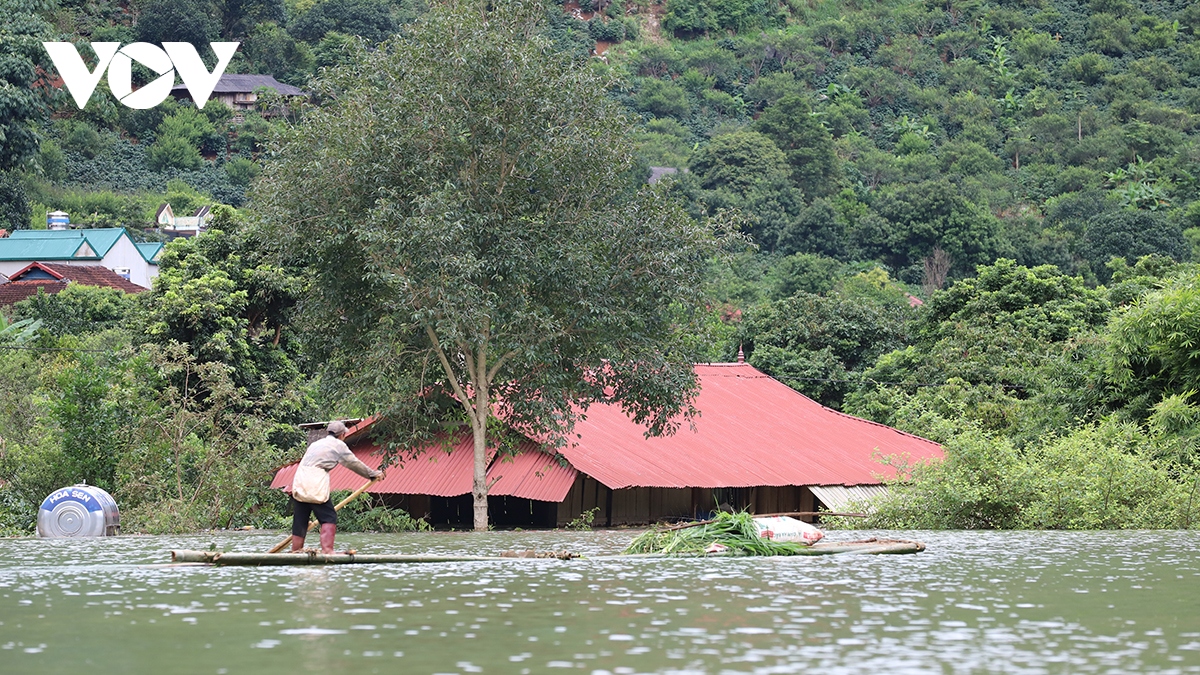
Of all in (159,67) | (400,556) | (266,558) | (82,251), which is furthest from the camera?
(159,67)

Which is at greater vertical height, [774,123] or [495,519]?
[774,123]

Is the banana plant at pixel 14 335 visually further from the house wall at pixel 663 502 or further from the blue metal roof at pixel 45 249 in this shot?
the blue metal roof at pixel 45 249

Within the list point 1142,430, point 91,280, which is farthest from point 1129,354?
point 91,280

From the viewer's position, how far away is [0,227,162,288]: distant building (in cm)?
7738

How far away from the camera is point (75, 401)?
2353 centimetres

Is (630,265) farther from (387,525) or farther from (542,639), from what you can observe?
(542,639)

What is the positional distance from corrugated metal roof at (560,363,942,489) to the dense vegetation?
5.84ft

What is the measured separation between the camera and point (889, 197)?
3563 inches

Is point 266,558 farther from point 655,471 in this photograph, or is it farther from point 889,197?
point 889,197

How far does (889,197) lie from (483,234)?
71783mm

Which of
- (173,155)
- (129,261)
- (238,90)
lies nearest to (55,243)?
(129,261)

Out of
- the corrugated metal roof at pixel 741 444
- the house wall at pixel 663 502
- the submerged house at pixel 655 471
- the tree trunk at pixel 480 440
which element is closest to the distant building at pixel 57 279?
the corrugated metal roof at pixel 741 444

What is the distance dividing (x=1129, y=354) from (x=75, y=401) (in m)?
17.7

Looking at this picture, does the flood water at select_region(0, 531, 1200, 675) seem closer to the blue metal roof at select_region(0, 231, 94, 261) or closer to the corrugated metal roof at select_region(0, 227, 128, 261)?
the blue metal roof at select_region(0, 231, 94, 261)
